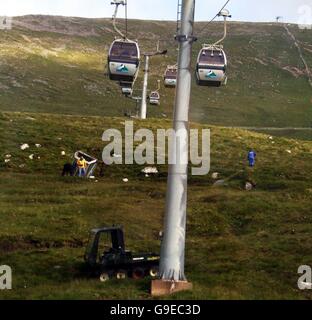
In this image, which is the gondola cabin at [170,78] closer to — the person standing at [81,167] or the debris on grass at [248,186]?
the person standing at [81,167]

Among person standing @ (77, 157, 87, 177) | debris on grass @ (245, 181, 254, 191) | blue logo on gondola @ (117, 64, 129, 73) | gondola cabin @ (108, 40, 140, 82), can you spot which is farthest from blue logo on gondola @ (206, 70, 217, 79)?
person standing @ (77, 157, 87, 177)

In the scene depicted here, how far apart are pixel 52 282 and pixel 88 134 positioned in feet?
104

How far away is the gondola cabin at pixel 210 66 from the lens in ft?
78.8

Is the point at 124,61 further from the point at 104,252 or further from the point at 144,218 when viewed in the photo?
the point at 104,252

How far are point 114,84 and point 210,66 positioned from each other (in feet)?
345

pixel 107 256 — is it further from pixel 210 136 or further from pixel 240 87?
pixel 240 87

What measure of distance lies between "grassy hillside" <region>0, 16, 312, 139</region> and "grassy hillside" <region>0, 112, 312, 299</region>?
50.0 metres

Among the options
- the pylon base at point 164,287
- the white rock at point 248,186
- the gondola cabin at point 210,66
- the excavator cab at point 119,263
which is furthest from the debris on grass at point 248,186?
the pylon base at point 164,287

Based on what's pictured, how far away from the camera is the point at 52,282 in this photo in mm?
19969

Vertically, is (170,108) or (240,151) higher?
(170,108)

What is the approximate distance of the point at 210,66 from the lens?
79.6 ft
